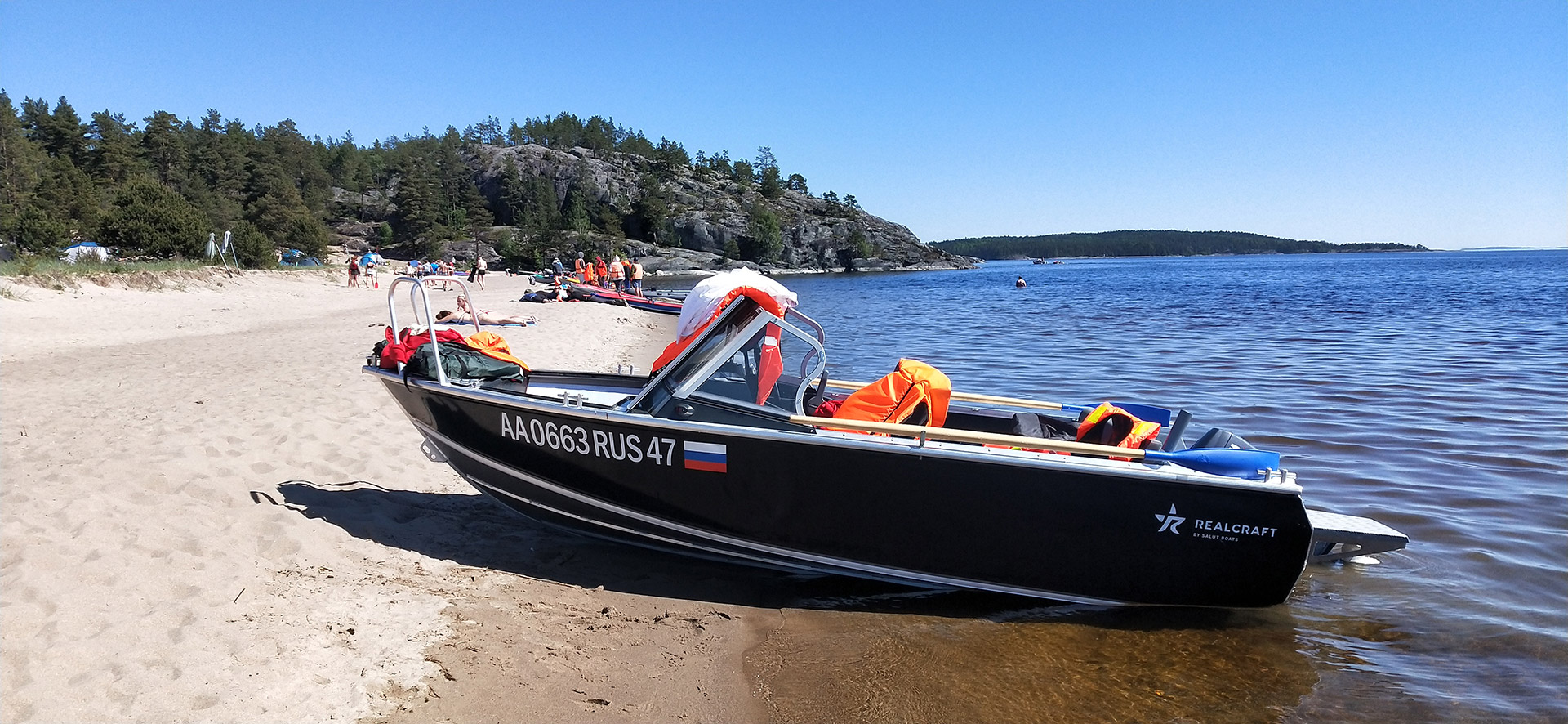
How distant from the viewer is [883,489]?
13.7 feet

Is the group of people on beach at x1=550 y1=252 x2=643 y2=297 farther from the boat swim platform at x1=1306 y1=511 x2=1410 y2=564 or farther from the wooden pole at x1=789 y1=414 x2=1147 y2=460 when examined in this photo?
the boat swim platform at x1=1306 y1=511 x2=1410 y2=564

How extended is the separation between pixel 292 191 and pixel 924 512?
235 feet

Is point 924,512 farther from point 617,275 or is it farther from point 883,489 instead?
point 617,275

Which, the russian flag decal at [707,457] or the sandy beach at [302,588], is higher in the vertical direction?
the russian flag decal at [707,457]

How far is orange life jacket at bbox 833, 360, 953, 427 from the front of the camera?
4516 mm

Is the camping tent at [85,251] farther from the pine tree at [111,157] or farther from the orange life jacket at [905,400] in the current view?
the orange life jacket at [905,400]

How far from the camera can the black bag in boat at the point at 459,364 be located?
524 centimetres

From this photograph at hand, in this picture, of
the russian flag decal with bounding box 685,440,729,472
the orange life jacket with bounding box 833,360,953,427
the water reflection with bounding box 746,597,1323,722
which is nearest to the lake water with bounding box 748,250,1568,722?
the water reflection with bounding box 746,597,1323,722

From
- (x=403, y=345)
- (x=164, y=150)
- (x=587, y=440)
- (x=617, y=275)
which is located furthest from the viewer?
(x=164, y=150)

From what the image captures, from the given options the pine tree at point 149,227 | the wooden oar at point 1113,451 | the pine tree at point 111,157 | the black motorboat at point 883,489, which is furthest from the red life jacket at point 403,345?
the pine tree at point 111,157

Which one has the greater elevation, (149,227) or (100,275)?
(149,227)

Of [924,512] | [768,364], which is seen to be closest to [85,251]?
[768,364]

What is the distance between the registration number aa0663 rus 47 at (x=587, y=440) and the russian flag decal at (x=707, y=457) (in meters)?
0.10

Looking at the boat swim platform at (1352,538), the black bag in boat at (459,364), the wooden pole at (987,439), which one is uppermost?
the black bag in boat at (459,364)
